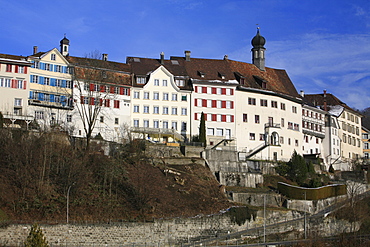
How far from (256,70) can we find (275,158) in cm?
1708

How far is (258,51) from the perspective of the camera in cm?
10612

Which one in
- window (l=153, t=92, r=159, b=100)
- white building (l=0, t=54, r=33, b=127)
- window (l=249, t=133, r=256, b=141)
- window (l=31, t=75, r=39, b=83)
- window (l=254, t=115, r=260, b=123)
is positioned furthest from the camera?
window (l=254, t=115, r=260, b=123)

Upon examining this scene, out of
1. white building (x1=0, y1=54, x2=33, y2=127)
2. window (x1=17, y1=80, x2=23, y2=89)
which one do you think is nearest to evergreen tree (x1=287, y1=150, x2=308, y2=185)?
white building (x1=0, y1=54, x2=33, y2=127)

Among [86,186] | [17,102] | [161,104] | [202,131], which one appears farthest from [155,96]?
[86,186]

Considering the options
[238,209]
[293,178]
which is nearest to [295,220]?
[238,209]

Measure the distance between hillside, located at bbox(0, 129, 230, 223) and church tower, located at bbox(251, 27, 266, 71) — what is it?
37.8 meters

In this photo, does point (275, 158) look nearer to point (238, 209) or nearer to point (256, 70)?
point (256, 70)

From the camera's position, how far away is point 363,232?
72062 millimetres

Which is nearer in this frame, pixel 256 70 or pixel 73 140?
pixel 73 140

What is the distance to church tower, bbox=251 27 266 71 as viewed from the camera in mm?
105750

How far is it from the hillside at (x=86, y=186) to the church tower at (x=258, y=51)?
3777 cm

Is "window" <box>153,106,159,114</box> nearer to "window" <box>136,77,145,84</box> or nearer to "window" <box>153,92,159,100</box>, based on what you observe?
"window" <box>153,92,159,100</box>

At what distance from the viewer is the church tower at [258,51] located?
10575cm

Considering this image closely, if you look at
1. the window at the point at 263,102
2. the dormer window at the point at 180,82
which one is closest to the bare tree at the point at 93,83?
the dormer window at the point at 180,82
